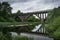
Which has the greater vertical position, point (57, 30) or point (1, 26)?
point (1, 26)

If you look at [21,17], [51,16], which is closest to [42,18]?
[21,17]

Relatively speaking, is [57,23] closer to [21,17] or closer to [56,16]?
[56,16]

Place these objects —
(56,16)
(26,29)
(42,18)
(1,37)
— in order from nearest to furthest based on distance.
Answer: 1. (1,37)
2. (56,16)
3. (42,18)
4. (26,29)

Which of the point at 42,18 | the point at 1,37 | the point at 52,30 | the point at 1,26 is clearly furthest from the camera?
the point at 42,18

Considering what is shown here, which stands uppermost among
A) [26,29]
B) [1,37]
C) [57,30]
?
[1,37]

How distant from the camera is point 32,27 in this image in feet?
203

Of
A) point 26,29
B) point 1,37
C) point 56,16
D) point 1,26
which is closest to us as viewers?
point 1,37

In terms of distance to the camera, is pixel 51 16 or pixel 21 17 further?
pixel 21 17

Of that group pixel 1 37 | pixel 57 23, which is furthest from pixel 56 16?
pixel 1 37

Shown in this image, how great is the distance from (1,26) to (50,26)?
61.6 feet

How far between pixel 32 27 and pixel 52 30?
21128mm

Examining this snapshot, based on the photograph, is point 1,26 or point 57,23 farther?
point 57,23

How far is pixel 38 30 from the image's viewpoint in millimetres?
60938

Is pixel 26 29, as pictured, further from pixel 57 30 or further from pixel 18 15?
pixel 57 30
